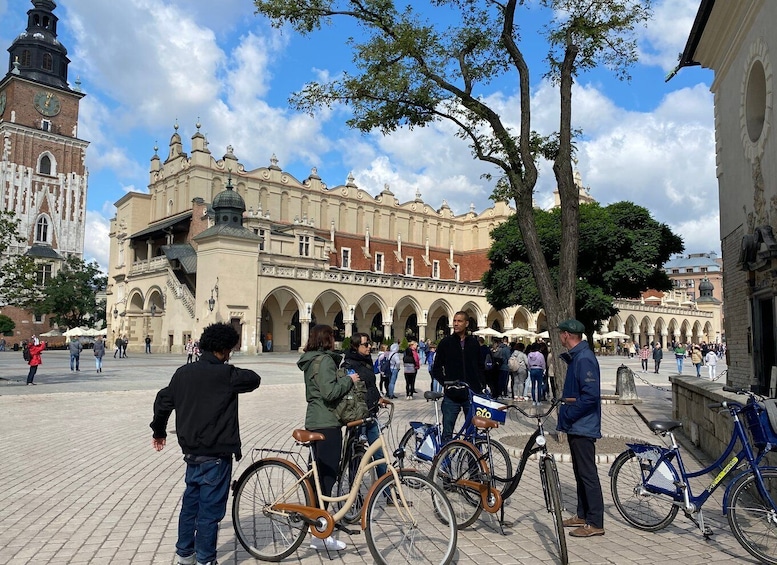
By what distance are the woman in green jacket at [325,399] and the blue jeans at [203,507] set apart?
0.89m

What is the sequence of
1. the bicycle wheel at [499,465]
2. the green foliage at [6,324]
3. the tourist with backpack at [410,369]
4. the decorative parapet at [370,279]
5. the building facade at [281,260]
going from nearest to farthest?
1. the bicycle wheel at [499,465]
2. the tourist with backpack at [410,369]
3. the building facade at [281,260]
4. the decorative parapet at [370,279]
5. the green foliage at [6,324]

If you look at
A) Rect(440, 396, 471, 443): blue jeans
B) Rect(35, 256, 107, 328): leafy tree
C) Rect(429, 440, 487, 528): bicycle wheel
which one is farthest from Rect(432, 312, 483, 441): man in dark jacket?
Rect(35, 256, 107, 328): leafy tree

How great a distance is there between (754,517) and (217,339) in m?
3.81

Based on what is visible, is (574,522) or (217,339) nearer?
(217,339)

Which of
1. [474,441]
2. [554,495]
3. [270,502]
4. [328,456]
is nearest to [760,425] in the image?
[554,495]

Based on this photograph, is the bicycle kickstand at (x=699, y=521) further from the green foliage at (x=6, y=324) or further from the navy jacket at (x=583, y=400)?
the green foliage at (x=6, y=324)

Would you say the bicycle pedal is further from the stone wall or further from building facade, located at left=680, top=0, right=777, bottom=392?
building facade, located at left=680, top=0, right=777, bottom=392

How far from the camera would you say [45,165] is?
216 feet

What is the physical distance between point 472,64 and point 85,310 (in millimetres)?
58135

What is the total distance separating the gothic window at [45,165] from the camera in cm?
6512

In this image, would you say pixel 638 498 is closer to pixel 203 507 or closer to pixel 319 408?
pixel 319 408

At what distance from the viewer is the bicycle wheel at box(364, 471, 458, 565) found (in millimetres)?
4070

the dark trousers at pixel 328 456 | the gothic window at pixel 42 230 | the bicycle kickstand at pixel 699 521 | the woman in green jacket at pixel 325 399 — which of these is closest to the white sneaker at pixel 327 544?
the woman in green jacket at pixel 325 399

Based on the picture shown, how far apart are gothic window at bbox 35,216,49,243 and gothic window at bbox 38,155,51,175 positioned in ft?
15.6
